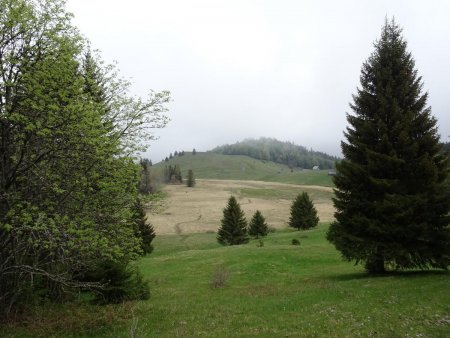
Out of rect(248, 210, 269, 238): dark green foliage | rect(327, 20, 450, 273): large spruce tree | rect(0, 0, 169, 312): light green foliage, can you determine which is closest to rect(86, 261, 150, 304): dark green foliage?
rect(0, 0, 169, 312): light green foliage

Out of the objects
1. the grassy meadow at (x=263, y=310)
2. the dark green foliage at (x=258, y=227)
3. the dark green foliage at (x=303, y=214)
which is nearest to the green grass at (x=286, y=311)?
the grassy meadow at (x=263, y=310)

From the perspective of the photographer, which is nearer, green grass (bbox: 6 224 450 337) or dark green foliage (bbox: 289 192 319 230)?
green grass (bbox: 6 224 450 337)

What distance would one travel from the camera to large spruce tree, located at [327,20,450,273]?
22.9 metres

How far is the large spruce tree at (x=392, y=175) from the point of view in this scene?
75.3ft

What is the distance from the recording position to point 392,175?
2472 cm

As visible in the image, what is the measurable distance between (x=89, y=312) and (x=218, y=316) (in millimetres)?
6531

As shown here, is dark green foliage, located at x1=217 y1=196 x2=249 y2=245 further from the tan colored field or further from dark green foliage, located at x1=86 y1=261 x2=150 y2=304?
dark green foliage, located at x1=86 y1=261 x2=150 y2=304

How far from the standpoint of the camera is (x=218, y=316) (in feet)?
57.0

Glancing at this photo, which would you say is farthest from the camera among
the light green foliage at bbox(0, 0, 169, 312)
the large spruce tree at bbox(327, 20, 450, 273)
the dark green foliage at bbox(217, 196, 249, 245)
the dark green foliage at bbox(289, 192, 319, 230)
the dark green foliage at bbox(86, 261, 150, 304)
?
the dark green foliage at bbox(289, 192, 319, 230)

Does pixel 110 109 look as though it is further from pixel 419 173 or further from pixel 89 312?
pixel 419 173

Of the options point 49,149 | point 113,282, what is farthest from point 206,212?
point 49,149

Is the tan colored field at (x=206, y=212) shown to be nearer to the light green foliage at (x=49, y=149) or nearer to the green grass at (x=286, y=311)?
the green grass at (x=286, y=311)

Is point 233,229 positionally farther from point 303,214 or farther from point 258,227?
point 303,214

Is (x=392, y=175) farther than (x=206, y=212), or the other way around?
(x=206, y=212)
